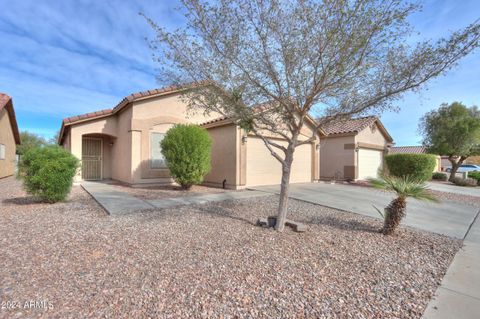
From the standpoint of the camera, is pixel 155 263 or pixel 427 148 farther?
pixel 427 148

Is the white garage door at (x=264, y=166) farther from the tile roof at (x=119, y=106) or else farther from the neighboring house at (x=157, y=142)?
the tile roof at (x=119, y=106)

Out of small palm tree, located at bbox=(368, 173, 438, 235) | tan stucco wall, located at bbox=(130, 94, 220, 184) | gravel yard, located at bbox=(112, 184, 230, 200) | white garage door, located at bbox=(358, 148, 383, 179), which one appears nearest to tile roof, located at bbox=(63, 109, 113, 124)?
tan stucco wall, located at bbox=(130, 94, 220, 184)

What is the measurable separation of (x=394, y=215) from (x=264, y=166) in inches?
299

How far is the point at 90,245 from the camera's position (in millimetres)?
4340

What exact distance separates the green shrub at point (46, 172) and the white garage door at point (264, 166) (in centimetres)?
A: 722

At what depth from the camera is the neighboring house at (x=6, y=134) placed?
15.6 meters

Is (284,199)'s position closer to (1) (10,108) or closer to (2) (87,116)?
(2) (87,116)

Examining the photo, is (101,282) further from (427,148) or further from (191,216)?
(427,148)

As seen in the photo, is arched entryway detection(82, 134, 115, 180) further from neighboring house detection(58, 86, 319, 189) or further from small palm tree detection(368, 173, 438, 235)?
small palm tree detection(368, 173, 438, 235)

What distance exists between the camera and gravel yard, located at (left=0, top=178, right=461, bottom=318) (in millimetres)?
2750

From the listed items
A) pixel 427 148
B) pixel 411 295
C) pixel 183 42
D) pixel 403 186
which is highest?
pixel 183 42

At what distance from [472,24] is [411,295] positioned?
14.8 ft

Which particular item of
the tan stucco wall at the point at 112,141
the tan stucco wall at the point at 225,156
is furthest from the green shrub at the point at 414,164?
the tan stucco wall at the point at 112,141

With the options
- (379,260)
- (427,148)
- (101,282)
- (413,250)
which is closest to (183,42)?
(101,282)
